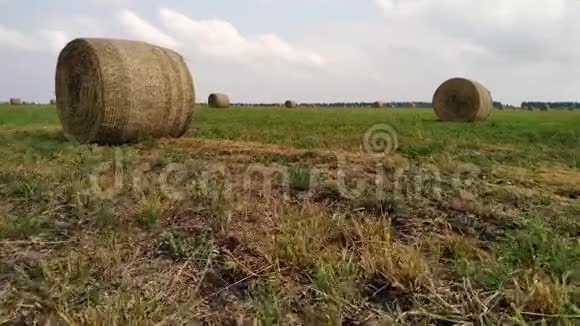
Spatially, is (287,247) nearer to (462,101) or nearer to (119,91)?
(119,91)

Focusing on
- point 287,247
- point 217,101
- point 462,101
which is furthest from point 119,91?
point 217,101

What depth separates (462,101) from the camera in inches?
754

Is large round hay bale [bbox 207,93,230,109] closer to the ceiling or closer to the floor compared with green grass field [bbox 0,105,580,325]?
closer to the ceiling

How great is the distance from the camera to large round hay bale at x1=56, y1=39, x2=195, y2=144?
832 cm

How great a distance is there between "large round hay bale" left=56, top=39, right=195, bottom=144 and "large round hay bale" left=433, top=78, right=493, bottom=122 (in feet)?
42.6

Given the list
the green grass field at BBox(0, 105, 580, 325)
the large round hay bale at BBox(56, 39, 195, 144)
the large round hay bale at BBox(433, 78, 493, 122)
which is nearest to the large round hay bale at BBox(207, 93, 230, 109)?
the large round hay bale at BBox(433, 78, 493, 122)

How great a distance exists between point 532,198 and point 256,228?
2288mm

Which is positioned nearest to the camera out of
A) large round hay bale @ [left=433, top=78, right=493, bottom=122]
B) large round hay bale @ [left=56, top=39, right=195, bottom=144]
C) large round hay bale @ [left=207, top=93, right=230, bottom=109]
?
large round hay bale @ [left=56, top=39, right=195, bottom=144]

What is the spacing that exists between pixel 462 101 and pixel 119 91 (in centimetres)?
1476

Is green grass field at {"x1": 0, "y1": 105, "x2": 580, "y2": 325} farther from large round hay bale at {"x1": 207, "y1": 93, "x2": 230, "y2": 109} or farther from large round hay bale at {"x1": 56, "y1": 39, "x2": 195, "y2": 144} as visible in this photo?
large round hay bale at {"x1": 207, "y1": 93, "x2": 230, "y2": 109}

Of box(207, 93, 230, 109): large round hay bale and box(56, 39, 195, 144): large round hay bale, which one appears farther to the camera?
box(207, 93, 230, 109): large round hay bale

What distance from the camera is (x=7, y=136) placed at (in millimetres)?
9383

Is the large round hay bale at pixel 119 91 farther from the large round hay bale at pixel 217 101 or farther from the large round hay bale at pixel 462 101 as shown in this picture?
the large round hay bale at pixel 217 101

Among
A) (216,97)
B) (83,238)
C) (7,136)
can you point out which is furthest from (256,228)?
(216,97)
